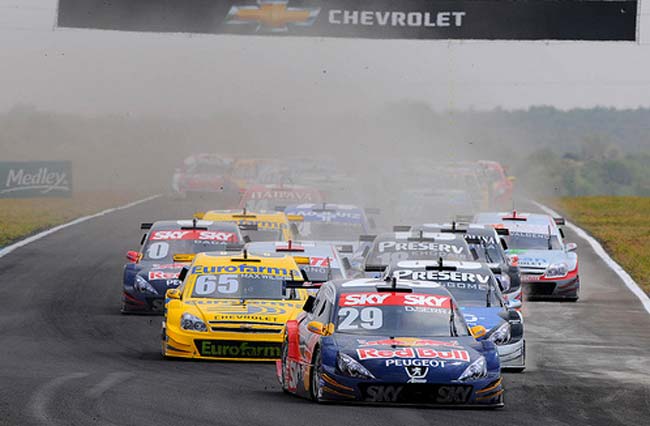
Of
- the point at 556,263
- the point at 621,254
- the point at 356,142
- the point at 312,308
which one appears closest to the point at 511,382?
the point at 312,308

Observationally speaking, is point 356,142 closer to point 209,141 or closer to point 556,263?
point 209,141

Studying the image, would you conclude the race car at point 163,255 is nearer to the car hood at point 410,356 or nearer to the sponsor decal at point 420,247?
the sponsor decal at point 420,247

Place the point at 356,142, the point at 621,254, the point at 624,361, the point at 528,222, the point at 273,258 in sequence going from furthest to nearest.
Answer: the point at 356,142, the point at 621,254, the point at 528,222, the point at 273,258, the point at 624,361

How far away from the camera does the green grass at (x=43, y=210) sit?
3750 centimetres

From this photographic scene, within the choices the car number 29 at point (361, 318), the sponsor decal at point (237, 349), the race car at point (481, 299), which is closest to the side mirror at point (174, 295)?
the sponsor decal at point (237, 349)

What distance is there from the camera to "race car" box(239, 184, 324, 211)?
111 feet

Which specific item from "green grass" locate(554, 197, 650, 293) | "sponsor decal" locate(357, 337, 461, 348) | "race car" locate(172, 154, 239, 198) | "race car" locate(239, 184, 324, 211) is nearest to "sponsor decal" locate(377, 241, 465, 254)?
"green grass" locate(554, 197, 650, 293)

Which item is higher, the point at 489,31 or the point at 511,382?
the point at 489,31

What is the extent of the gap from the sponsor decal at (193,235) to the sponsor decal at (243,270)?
5325 millimetres

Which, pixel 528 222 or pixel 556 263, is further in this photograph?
pixel 528 222

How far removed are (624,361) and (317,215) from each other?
1166cm

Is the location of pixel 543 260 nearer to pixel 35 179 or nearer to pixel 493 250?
pixel 493 250

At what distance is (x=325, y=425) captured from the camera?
40.1 feet

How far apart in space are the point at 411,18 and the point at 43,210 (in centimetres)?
1147
